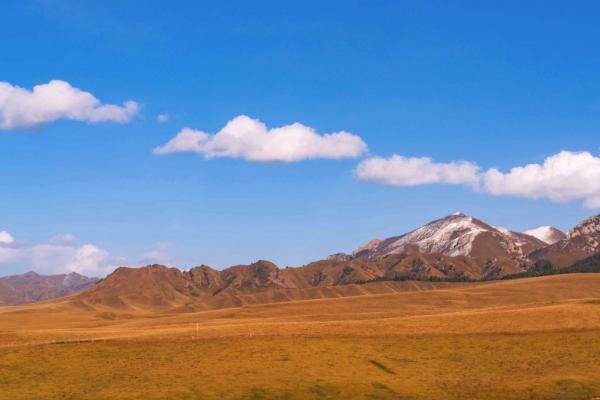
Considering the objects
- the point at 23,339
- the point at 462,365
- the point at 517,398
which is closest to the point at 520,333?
the point at 462,365

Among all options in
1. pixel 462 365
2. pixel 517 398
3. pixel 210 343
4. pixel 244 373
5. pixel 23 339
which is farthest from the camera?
pixel 23 339

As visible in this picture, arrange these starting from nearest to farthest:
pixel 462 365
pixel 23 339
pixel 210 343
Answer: pixel 462 365, pixel 210 343, pixel 23 339

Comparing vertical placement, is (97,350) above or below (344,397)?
above

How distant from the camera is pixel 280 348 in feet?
305

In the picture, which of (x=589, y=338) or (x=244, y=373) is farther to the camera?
(x=589, y=338)

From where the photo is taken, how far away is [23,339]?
385ft

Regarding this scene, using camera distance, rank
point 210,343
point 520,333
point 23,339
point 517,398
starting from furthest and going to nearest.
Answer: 1. point 23,339
2. point 520,333
3. point 210,343
4. point 517,398

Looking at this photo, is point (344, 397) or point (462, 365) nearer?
point (344, 397)

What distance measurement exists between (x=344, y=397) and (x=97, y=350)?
3661cm

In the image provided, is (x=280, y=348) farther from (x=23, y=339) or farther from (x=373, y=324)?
(x=23, y=339)

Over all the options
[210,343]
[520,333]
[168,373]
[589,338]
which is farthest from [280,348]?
[589,338]

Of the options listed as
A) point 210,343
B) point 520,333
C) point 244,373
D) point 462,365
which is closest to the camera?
point 244,373

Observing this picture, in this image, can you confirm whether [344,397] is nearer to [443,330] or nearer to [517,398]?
[517,398]

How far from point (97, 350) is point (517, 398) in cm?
5192
